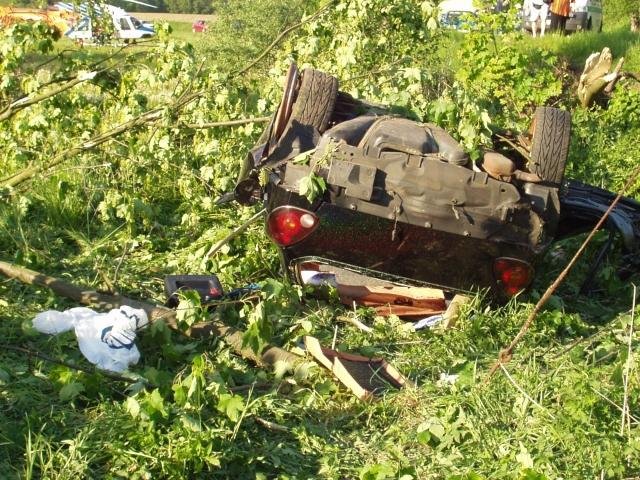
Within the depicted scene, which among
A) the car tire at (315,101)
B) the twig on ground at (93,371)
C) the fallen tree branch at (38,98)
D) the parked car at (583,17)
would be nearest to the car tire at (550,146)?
the car tire at (315,101)

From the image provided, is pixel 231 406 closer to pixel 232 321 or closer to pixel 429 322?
pixel 232 321

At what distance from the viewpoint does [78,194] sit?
279 inches

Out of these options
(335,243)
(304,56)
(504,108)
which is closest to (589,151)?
(504,108)

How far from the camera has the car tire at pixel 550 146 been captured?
562 centimetres

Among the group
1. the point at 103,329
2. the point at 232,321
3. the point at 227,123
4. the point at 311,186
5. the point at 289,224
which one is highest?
the point at 311,186

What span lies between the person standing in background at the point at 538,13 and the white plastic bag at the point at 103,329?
16.5 m

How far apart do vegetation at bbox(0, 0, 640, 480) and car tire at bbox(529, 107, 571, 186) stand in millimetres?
344

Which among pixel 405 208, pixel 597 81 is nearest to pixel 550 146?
pixel 405 208

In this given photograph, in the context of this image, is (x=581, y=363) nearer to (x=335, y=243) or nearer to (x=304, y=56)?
(x=335, y=243)

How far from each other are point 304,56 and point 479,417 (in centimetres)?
494

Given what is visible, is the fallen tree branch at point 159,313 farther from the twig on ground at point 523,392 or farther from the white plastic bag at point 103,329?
the twig on ground at point 523,392

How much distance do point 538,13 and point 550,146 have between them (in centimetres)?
1516

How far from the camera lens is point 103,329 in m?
4.61

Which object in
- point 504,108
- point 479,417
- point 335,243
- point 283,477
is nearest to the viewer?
point 283,477
